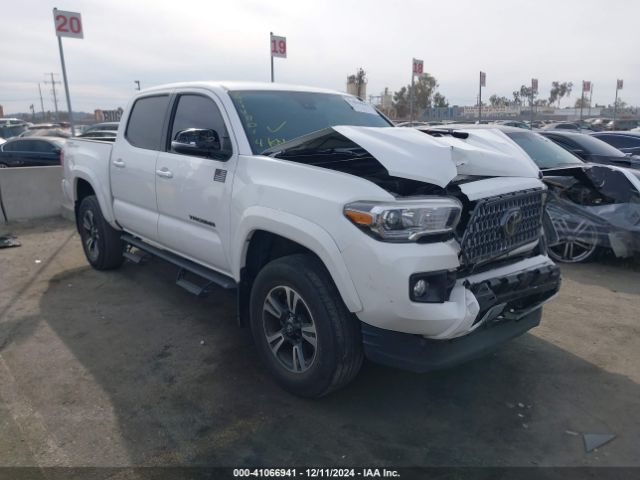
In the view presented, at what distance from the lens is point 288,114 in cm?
402

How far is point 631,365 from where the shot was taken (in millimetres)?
3771

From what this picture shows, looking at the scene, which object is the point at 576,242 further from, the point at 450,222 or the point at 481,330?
the point at 450,222

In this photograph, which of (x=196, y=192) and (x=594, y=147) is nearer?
(x=196, y=192)

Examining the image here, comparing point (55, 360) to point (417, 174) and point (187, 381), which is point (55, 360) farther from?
point (417, 174)

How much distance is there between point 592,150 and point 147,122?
750cm

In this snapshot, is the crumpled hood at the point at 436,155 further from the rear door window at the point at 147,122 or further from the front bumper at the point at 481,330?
the rear door window at the point at 147,122

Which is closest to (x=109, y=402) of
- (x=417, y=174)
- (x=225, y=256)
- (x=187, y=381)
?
(x=187, y=381)

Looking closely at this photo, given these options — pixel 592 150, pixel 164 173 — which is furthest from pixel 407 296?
pixel 592 150

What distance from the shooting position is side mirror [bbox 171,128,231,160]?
3629mm

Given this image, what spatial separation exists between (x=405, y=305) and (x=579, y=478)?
126 cm

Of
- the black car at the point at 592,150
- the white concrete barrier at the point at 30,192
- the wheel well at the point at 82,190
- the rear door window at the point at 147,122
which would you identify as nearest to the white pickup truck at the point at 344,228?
the rear door window at the point at 147,122

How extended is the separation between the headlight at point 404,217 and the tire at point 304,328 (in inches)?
19.4

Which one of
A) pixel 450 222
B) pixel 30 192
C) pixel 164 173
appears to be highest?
pixel 164 173

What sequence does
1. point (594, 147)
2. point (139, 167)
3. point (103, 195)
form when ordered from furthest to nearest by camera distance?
point (594, 147) → point (103, 195) → point (139, 167)
